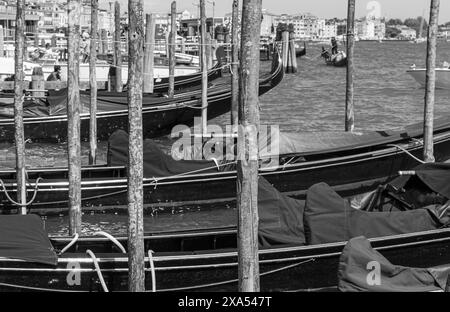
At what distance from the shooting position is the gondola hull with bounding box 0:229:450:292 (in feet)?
28.2

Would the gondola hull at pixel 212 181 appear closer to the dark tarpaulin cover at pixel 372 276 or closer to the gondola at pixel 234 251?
the gondola at pixel 234 251

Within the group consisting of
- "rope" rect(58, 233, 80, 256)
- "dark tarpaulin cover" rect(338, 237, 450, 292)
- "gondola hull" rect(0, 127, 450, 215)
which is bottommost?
"gondola hull" rect(0, 127, 450, 215)

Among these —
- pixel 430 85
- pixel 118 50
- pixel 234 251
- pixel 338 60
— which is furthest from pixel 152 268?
pixel 338 60

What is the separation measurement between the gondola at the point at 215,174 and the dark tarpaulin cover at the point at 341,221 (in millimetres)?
3815

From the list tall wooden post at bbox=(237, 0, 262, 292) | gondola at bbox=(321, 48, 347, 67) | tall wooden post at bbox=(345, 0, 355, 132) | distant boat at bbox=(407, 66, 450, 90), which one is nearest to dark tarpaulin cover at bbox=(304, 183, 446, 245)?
tall wooden post at bbox=(237, 0, 262, 292)

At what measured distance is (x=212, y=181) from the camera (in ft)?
44.9

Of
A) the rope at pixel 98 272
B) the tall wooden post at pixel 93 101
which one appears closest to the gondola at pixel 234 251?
the rope at pixel 98 272

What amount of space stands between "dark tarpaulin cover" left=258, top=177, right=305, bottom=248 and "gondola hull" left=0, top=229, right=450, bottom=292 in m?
0.28

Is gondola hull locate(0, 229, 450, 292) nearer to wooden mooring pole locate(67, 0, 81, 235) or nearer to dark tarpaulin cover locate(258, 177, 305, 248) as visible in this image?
dark tarpaulin cover locate(258, 177, 305, 248)

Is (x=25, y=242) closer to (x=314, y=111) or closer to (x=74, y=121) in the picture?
(x=74, y=121)

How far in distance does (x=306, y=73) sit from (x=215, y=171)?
37745mm

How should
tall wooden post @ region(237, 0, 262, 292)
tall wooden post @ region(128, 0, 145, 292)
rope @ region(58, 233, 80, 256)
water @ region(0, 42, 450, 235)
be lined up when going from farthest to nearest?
1. water @ region(0, 42, 450, 235)
2. rope @ region(58, 233, 80, 256)
3. tall wooden post @ region(128, 0, 145, 292)
4. tall wooden post @ region(237, 0, 262, 292)

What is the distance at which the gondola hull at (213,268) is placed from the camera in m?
8.61

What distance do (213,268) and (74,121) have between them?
2.36 m
